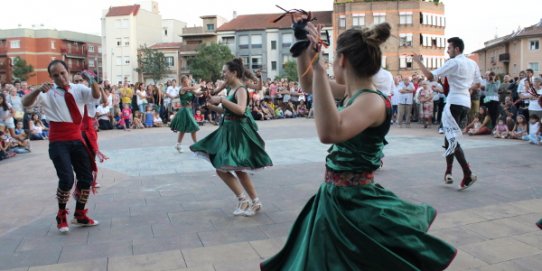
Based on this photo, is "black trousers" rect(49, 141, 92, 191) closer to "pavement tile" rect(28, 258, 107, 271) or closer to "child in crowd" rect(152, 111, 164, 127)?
"pavement tile" rect(28, 258, 107, 271)

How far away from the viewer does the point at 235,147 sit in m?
5.82

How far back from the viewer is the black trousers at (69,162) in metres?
5.37

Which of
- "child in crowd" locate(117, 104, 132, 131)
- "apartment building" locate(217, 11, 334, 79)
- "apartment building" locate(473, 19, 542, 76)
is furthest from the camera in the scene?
"apartment building" locate(217, 11, 334, 79)

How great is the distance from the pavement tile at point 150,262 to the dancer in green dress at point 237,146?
1.42m

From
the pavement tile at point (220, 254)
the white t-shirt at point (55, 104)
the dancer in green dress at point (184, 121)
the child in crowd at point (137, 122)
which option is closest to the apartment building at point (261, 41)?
the child in crowd at point (137, 122)

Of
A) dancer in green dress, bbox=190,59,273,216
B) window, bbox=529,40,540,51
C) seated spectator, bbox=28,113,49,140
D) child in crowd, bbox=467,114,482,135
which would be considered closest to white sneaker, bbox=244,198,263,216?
dancer in green dress, bbox=190,59,273,216

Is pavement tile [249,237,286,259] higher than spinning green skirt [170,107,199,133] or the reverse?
the reverse

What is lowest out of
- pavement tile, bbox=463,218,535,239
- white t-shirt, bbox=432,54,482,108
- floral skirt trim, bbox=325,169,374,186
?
pavement tile, bbox=463,218,535,239

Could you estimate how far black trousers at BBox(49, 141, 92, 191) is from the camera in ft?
17.6

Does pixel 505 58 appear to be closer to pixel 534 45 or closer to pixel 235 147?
pixel 534 45

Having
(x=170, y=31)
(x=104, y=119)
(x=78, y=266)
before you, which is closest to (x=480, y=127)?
(x=78, y=266)

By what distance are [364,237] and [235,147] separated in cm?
355

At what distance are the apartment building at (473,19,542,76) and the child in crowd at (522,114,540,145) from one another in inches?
1749

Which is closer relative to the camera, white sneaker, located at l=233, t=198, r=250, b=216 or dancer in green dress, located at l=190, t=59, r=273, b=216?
dancer in green dress, located at l=190, t=59, r=273, b=216
